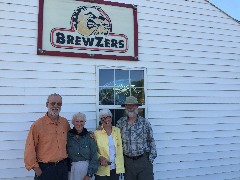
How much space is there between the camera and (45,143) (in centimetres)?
446

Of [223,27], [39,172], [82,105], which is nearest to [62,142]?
[39,172]

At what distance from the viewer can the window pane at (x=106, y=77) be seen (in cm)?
600

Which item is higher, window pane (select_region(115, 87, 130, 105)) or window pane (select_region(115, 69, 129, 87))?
window pane (select_region(115, 69, 129, 87))

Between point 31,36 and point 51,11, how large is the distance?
2.11 feet

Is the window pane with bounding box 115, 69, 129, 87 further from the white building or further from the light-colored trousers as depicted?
the light-colored trousers

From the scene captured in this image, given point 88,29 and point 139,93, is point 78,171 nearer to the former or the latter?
point 139,93

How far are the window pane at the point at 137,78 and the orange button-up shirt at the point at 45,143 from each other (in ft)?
7.37

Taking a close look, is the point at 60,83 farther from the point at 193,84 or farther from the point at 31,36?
the point at 193,84

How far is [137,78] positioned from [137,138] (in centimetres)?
162

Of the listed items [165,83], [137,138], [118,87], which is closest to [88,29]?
[118,87]

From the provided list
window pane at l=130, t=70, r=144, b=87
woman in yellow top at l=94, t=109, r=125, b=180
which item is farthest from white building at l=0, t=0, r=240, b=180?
woman in yellow top at l=94, t=109, r=125, b=180

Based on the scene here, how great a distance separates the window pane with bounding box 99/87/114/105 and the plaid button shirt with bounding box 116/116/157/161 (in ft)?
2.52

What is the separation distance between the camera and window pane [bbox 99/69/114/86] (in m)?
6.00

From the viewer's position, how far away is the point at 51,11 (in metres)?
5.67
